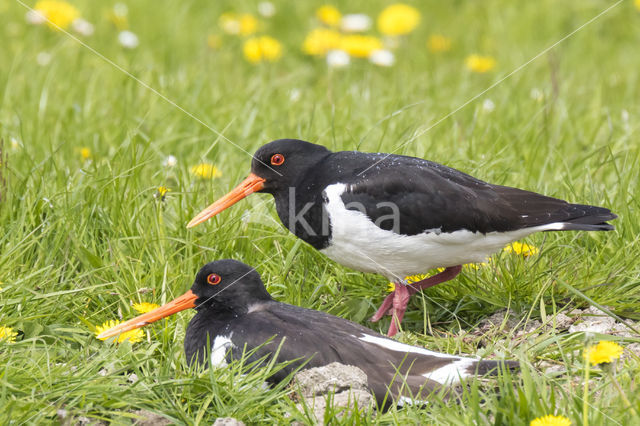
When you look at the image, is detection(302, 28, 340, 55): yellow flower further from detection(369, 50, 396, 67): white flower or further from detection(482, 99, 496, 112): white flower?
detection(482, 99, 496, 112): white flower

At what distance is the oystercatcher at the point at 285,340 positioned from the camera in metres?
3.29

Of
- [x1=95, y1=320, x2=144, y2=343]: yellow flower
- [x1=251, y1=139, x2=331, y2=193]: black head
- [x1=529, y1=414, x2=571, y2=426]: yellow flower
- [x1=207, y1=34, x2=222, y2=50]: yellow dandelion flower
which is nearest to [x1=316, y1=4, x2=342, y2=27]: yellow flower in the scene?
[x1=207, y1=34, x2=222, y2=50]: yellow dandelion flower

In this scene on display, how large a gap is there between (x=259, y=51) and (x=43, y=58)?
6.20 feet

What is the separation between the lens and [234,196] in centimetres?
Answer: 437

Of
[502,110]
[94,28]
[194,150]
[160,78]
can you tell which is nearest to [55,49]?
[94,28]

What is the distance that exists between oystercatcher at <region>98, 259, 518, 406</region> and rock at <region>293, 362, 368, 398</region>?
0.06m

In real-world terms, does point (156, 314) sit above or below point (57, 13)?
below

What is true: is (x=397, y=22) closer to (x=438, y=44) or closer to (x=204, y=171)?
(x=438, y=44)

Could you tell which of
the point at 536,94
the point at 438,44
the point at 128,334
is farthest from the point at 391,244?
the point at 438,44

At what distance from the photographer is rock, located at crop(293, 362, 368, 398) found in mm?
3189

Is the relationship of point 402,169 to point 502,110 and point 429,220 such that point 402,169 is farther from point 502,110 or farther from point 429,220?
point 502,110

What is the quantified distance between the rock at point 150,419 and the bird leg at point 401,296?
1.33 meters

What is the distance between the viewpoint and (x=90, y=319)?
3912mm

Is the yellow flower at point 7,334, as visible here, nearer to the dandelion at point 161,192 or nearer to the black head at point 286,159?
the dandelion at point 161,192
